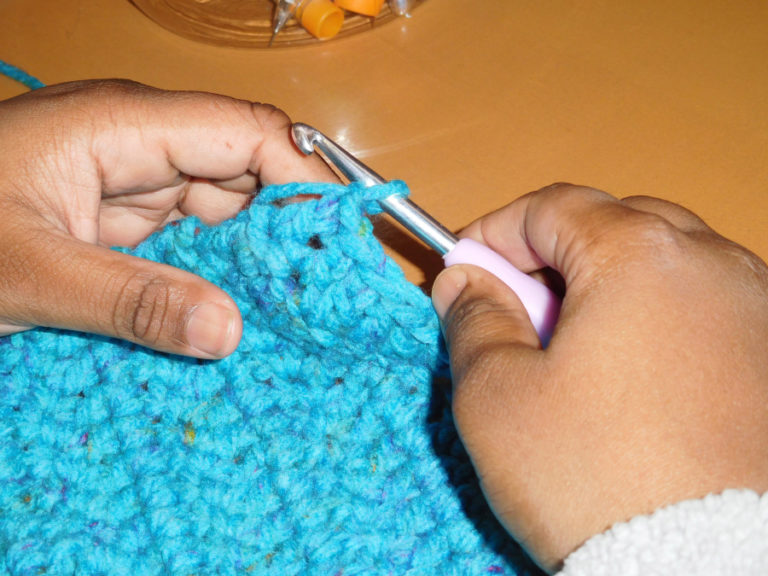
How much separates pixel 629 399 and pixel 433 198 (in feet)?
1.30

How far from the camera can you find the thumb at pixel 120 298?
0.54 m

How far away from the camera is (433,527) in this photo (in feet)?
1.90

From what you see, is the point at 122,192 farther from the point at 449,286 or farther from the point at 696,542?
the point at 696,542

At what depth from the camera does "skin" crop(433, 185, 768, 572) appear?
0.42m

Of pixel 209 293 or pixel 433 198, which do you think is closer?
pixel 209 293

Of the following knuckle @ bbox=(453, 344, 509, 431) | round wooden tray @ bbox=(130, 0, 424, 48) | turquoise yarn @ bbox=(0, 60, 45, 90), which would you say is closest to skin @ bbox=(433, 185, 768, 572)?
knuckle @ bbox=(453, 344, 509, 431)

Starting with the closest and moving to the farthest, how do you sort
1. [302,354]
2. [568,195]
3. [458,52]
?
[568,195] < [302,354] < [458,52]

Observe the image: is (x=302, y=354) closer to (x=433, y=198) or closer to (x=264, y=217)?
(x=264, y=217)

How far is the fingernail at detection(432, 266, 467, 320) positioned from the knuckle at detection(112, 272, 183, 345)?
19 cm

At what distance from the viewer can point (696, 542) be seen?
1.29 ft

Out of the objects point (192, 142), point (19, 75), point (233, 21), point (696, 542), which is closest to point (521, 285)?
point (696, 542)

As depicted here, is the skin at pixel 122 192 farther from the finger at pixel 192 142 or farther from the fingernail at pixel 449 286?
the fingernail at pixel 449 286

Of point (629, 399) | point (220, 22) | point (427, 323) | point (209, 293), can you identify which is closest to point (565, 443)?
point (629, 399)

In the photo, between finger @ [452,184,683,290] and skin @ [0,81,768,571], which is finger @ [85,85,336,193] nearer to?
skin @ [0,81,768,571]
